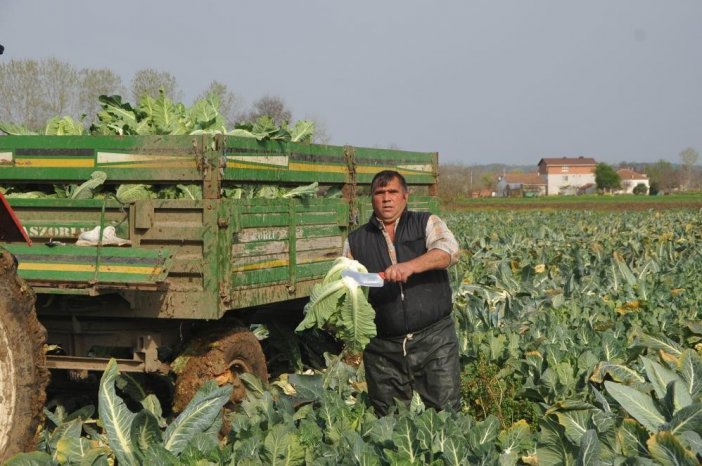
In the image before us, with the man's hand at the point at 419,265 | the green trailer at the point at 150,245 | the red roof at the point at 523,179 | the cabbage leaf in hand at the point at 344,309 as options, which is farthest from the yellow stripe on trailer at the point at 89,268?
the red roof at the point at 523,179

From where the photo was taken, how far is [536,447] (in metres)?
4.13

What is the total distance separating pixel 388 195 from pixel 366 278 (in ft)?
1.90

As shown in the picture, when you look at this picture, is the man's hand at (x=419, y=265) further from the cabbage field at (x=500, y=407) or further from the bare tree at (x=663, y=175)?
the bare tree at (x=663, y=175)

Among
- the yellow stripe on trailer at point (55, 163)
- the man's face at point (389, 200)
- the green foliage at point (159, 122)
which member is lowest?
the man's face at point (389, 200)

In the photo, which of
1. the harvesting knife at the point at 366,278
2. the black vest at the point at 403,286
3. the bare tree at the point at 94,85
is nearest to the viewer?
the harvesting knife at the point at 366,278

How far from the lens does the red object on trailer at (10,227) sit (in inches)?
206

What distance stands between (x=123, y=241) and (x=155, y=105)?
1427 mm

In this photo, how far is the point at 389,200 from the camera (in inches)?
197

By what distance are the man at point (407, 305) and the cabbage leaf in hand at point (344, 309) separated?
257 mm

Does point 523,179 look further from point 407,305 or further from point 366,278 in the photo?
point 366,278

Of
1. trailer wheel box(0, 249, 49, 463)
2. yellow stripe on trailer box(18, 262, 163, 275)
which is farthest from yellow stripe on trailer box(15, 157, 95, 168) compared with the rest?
trailer wheel box(0, 249, 49, 463)

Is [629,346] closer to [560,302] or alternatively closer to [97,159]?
[560,302]

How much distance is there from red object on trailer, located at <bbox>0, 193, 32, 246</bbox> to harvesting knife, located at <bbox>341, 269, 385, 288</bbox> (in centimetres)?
198

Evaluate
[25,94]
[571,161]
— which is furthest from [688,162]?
[25,94]
